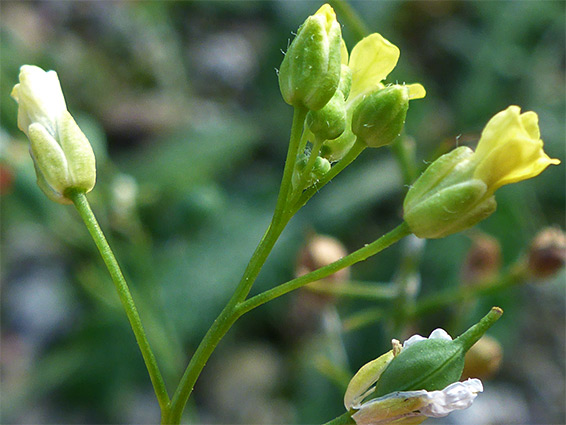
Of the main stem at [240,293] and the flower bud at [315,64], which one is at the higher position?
the flower bud at [315,64]

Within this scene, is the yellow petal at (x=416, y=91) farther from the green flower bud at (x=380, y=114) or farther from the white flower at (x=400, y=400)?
the white flower at (x=400, y=400)

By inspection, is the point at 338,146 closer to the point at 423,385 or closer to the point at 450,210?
the point at 450,210

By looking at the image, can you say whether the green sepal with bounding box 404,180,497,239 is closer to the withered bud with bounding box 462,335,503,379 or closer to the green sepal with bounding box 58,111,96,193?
the green sepal with bounding box 58,111,96,193

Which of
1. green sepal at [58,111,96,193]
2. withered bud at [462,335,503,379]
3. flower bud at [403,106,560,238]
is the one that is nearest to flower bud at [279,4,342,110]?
flower bud at [403,106,560,238]

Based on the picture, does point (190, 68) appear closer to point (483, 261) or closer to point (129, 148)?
point (129, 148)

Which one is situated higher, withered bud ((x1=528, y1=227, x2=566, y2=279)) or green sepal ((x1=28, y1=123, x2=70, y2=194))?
green sepal ((x1=28, y1=123, x2=70, y2=194))

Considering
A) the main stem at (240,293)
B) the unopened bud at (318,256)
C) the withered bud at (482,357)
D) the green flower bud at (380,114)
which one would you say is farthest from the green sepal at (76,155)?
Result: the withered bud at (482,357)
